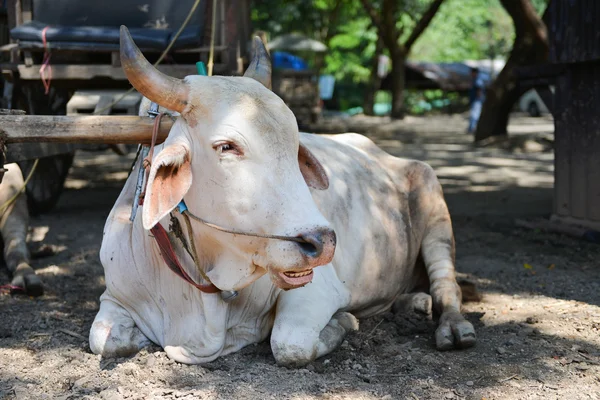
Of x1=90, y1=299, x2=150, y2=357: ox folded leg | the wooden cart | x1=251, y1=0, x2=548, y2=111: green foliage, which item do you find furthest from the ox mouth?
x1=251, y1=0, x2=548, y2=111: green foliage

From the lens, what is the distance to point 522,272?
5.10 m

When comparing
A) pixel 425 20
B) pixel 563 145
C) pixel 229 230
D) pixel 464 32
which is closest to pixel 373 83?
pixel 425 20

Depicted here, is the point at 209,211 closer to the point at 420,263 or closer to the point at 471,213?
the point at 420,263

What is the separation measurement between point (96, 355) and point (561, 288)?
2728 mm

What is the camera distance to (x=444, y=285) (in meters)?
4.24

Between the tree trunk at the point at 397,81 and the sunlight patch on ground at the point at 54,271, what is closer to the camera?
the sunlight patch on ground at the point at 54,271

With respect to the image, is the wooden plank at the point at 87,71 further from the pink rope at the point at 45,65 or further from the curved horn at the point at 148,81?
the curved horn at the point at 148,81

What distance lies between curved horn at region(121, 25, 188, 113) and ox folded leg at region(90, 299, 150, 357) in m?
1.06

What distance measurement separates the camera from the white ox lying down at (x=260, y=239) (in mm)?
2846

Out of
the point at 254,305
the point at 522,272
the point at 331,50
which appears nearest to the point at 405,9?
the point at 331,50

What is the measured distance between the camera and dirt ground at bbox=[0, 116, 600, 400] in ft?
10.1

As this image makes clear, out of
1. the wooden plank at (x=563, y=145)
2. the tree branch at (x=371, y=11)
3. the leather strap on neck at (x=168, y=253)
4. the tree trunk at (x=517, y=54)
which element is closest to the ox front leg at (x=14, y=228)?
the leather strap on neck at (x=168, y=253)

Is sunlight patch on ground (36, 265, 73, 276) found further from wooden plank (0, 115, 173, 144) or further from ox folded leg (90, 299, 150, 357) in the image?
wooden plank (0, 115, 173, 144)

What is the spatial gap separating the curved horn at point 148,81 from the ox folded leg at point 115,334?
1.06 m
